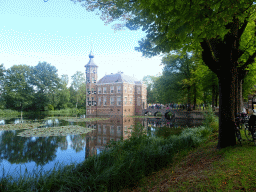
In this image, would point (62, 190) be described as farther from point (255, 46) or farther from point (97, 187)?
point (255, 46)

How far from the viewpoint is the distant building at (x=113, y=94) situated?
38.7 m

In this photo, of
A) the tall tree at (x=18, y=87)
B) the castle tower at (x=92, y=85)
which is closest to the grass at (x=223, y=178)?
the castle tower at (x=92, y=85)

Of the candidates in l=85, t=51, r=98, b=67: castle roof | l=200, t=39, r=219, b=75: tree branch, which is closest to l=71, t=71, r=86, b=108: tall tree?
l=85, t=51, r=98, b=67: castle roof

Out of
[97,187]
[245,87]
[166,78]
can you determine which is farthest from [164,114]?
[97,187]

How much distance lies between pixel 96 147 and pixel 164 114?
25323 millimetres

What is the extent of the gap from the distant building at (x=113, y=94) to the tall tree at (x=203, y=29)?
31.6 metres

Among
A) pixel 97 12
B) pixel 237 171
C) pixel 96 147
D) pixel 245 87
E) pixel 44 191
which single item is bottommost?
pixel 96 147

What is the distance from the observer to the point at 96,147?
939cm

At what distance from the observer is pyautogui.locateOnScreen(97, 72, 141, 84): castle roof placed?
39.0 m

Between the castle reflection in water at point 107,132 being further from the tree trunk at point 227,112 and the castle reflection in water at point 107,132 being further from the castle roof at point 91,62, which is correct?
the castle roof at point 91,62

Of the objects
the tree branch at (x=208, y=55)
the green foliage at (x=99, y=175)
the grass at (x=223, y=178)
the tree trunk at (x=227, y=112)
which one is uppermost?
the tree branch at (x=208, y=55)

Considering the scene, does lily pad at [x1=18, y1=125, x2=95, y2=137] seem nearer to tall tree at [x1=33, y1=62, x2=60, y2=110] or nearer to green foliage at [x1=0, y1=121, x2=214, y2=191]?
green foliage at [x1=0, y1=121, x2=214, y2=191]

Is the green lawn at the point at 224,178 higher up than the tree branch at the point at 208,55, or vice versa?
the tree branch at the point at 208,55

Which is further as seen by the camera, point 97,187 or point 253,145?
point 253,145
